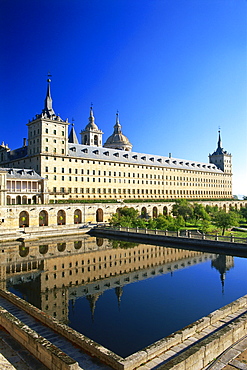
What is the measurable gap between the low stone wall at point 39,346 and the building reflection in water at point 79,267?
16.5 feet

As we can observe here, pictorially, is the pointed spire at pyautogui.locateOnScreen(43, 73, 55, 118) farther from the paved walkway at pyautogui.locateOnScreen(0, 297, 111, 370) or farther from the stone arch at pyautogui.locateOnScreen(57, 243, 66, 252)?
the paved walkway at pyautogui.locateOnScreen(0, 297, 111, 370)

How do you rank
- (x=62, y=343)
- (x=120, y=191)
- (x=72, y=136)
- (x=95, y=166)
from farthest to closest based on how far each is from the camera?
(x=72, y=136)
(x=120, y=191)
(x=95, y=166)
(x=62, y=343)

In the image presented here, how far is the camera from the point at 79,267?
89.4ft

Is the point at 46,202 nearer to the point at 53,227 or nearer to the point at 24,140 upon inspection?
the point at 53,227

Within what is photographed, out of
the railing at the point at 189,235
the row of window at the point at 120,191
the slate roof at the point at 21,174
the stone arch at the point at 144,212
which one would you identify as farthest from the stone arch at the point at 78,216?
the stone arch at the point at 144,212

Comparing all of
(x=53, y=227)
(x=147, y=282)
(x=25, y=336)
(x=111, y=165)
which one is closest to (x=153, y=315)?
(x=147, y=282)

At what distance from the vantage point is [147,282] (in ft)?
74.0

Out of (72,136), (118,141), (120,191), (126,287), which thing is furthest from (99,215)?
(118,141)

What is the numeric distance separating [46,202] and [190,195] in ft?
167

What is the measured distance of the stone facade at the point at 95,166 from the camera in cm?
5925

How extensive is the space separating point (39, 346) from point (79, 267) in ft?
58.1

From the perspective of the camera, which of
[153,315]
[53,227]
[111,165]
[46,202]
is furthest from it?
[111,165]

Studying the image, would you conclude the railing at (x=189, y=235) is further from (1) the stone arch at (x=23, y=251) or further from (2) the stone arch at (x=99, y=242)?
(1) the stone arch at (x=23, y=251)

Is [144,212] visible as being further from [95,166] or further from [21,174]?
[21,174]
